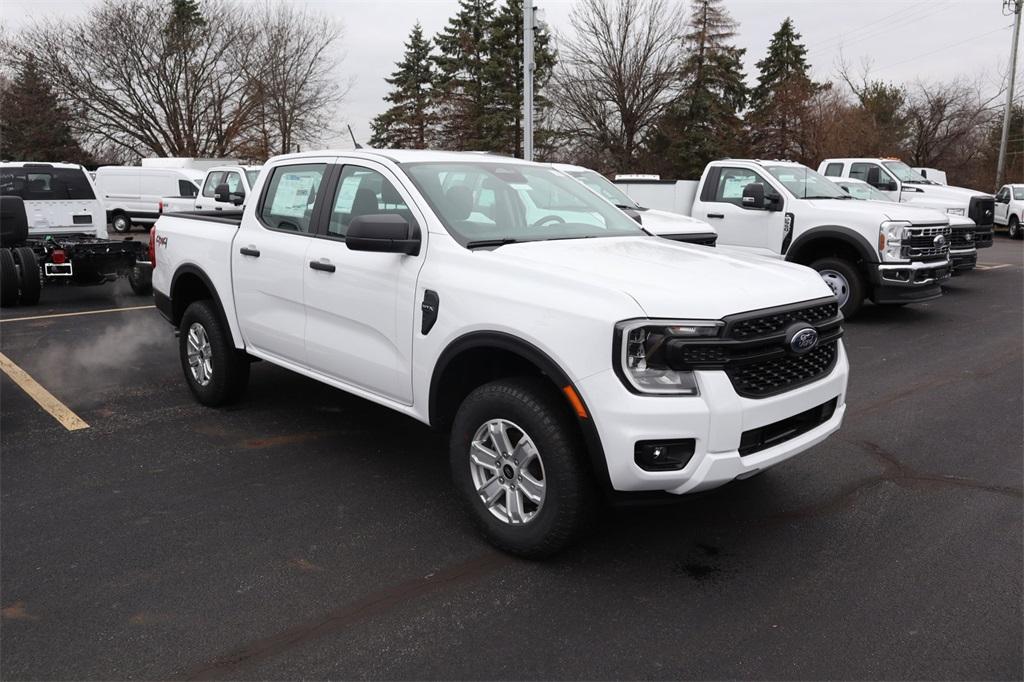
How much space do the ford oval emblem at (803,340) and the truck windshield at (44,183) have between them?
471 inches

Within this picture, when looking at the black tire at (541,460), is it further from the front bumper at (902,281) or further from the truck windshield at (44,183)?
the truck windshield at (44,183)

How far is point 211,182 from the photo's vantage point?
57.2 feet

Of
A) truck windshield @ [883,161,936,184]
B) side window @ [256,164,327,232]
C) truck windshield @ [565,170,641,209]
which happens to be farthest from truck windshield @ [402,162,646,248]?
truck windshield @ [883,161,936,184]

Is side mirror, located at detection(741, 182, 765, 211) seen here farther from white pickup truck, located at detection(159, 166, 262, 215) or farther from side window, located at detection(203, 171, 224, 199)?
side window, located at detection(203, 171, 224, 199)

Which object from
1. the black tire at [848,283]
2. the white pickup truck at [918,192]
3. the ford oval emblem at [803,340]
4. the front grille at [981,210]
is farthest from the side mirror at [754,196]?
the front grille at [981,210]

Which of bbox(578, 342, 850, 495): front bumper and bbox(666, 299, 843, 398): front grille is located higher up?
bbox(666, 299, 843, 398): front grille

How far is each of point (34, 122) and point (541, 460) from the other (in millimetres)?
40333

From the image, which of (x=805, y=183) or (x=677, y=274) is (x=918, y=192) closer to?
(x=805, y=183)

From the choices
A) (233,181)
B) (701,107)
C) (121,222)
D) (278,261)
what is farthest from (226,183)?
(701,107)

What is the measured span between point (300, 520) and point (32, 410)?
10.4 feet

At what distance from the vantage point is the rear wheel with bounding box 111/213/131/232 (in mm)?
23891

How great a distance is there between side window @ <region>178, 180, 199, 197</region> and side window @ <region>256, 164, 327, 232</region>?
19409 mm

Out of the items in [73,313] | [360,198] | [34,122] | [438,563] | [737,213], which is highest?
[34,122]

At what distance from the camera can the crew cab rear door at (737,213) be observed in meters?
10.4
